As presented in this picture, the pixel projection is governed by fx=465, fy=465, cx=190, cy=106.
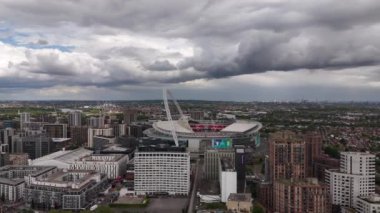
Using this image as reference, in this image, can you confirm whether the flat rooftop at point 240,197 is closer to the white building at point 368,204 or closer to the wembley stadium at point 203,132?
the white building at point 368,204

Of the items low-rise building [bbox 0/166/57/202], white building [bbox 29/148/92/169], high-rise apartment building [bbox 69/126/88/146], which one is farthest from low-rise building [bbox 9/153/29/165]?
high-rise apartment building [bbox 69/126/88/146]

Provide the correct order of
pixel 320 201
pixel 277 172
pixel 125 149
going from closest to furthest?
pixel 320 201 → pixel 277 172 → pixel 125 149

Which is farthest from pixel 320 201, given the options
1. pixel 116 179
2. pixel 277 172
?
pixel 116 179

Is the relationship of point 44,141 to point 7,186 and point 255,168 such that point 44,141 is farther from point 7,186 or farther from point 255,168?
point 255,168

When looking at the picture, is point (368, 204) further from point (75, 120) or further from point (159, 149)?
point (75, 120)

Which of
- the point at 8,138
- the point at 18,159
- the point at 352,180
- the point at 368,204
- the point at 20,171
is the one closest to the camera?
the point at 368,204

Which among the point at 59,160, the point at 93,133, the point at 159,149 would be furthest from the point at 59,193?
the point at 93,133

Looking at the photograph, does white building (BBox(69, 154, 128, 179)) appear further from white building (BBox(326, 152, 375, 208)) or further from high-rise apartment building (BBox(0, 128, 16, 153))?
white building (BBox(326, 152, 375, 208))
